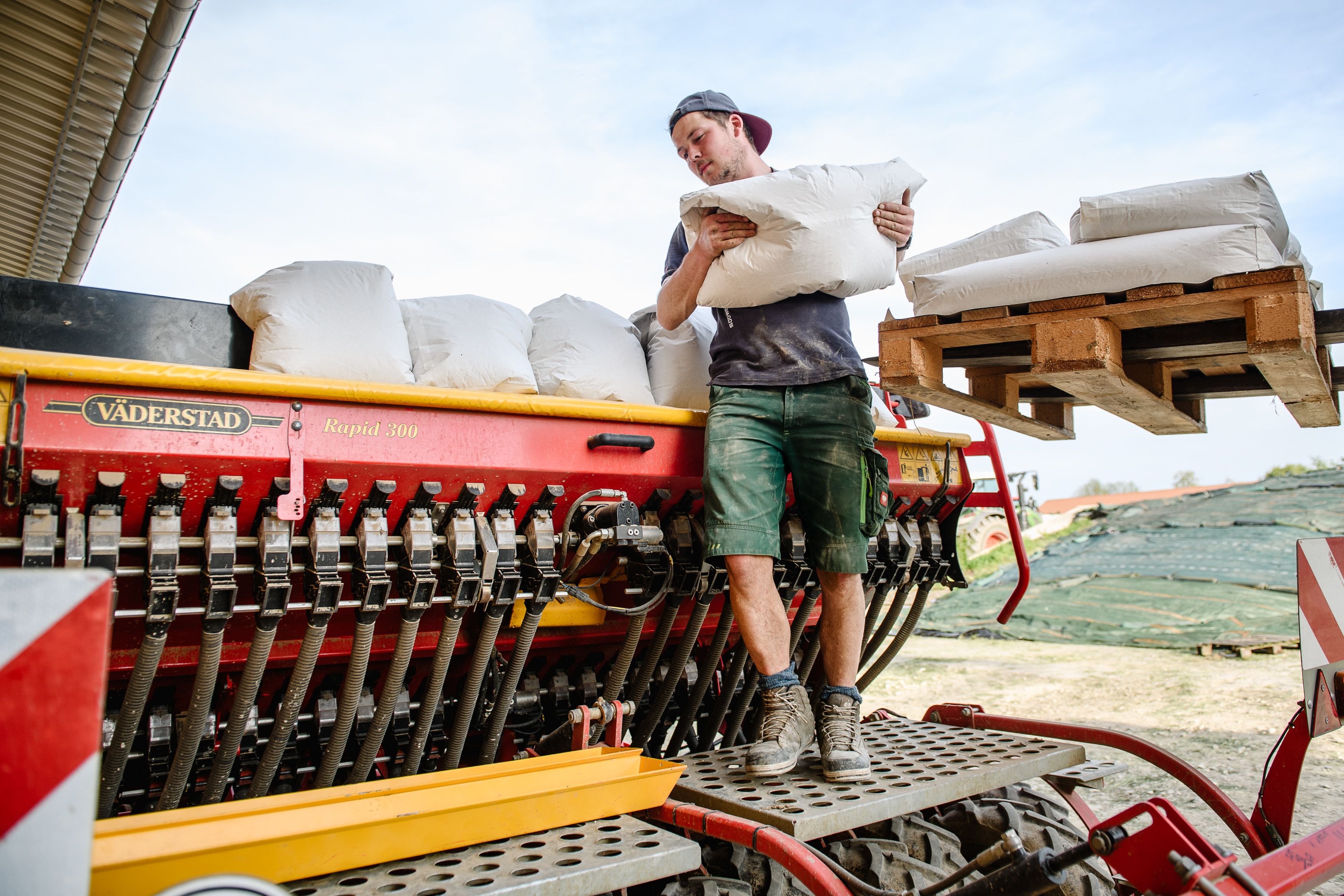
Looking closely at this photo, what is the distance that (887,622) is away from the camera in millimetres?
3375

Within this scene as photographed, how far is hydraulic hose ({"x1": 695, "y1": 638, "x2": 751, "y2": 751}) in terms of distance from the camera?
3182 mm

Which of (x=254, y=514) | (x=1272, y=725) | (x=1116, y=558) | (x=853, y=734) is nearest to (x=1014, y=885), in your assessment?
(x=853, y=734)

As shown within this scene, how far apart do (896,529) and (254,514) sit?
2040mm

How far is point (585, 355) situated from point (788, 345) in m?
0.60

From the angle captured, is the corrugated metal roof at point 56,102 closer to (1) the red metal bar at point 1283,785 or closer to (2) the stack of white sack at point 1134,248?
(2) the stack of white sack at point 1134,248

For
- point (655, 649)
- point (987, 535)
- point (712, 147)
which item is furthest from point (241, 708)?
point (987, 535)

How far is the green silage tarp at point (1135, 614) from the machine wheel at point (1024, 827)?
697 cm

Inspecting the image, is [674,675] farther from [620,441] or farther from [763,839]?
[763,839]

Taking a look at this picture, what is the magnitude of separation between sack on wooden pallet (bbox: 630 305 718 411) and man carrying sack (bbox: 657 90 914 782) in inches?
6.0

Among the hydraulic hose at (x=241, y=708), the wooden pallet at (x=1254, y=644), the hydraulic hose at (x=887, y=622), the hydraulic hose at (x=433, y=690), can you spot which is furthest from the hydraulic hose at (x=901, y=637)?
the wooden pallet at (x=1254, y=644)

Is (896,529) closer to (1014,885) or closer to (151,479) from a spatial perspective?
(1014,885)

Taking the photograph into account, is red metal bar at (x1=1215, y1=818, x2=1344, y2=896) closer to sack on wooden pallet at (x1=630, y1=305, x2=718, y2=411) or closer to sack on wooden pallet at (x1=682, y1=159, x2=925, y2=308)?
sack on wooden pallet at (x1=682, y1=159, x2=925, y2=308)

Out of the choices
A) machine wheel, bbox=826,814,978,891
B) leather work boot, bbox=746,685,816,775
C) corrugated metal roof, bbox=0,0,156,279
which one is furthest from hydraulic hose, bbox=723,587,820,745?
corrugated metal roof, bbox=0,0,156,279

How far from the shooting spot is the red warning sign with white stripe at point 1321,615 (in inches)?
94.5
